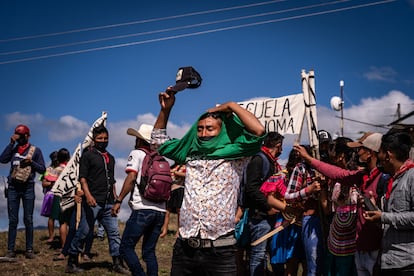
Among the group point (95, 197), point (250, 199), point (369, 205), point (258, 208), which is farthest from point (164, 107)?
point (95, 197)

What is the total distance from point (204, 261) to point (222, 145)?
0.82 m

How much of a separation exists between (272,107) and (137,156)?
286 cm

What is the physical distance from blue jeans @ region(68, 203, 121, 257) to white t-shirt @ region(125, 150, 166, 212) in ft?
5.34

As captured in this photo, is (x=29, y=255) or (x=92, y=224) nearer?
(x=92, y=224)

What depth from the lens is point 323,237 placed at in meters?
5.85

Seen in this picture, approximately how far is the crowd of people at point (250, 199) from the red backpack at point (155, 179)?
12cm

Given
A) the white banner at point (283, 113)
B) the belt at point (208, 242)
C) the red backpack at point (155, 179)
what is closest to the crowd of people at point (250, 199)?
the belt at point (208, 242)

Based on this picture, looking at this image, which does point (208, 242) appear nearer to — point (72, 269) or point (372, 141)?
point (372, 141)

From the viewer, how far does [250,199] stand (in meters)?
6.22

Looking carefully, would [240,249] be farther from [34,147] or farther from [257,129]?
[34,147]

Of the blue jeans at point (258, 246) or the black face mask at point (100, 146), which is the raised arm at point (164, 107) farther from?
the black face mask at point (100, 146)

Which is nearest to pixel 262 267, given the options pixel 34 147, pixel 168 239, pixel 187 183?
pixel 187 183

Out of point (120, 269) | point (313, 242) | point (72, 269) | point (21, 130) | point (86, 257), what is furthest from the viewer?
point (86, 257)

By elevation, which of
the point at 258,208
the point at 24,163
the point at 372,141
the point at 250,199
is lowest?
the point at 258,208
